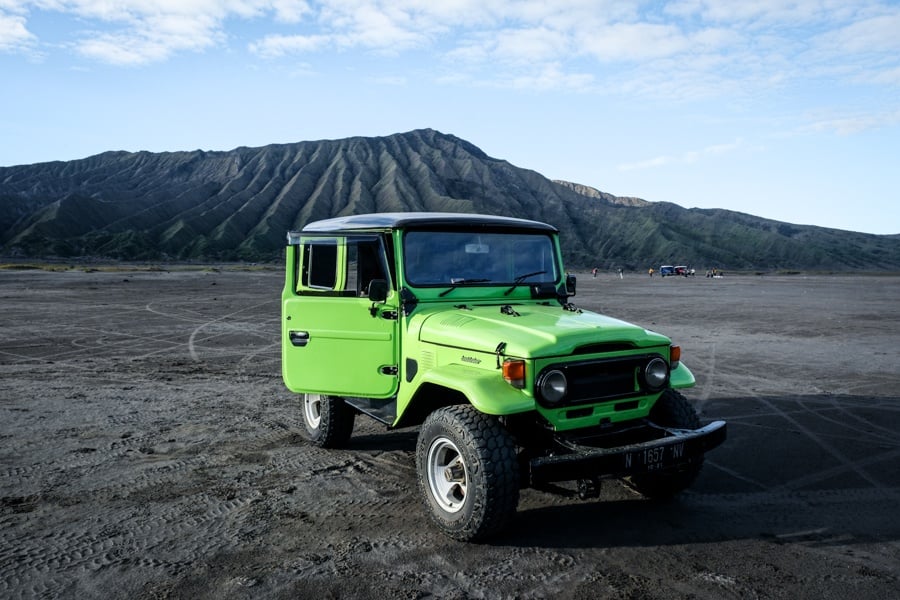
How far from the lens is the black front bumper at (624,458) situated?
4.29 m

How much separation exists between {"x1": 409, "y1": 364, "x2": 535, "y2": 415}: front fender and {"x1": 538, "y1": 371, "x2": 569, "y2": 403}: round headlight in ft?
0.40

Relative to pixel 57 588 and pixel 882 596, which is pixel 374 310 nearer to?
pixel 57 588

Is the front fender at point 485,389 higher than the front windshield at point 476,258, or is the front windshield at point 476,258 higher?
the front windshield at point 476,258

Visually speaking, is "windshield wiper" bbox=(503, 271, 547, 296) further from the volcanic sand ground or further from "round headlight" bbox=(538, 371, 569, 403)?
the volcanic sand ground

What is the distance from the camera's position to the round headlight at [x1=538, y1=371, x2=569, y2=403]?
14.8 ft

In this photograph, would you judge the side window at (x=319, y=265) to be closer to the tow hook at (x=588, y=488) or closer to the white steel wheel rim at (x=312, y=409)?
the white steel wheel rim at (x=312, y=409)

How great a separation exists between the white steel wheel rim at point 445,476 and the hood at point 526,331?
79cm

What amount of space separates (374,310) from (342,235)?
32.7 inches

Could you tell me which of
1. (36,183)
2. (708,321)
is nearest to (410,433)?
(708,321)

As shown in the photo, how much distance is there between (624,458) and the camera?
4.40 meters

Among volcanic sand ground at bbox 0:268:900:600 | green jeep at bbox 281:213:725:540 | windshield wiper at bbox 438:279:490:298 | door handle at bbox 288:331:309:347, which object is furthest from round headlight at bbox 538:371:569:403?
door handle at bbox 288:331:309:347

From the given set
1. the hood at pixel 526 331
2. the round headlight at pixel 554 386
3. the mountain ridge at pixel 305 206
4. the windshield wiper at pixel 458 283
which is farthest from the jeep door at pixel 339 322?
the mountain ridge at pixel 305 206

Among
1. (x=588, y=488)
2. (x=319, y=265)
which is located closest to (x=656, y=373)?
(x=588, y=488)

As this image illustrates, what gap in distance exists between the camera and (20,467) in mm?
6191
